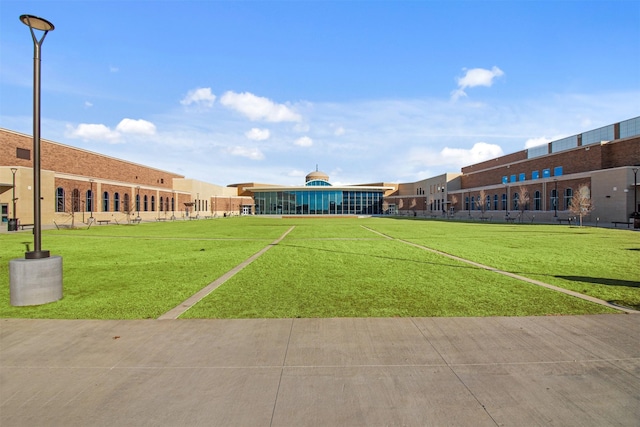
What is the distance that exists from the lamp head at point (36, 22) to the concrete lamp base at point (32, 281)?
15.8ft

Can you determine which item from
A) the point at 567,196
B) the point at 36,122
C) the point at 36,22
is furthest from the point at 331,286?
the point at 567,196

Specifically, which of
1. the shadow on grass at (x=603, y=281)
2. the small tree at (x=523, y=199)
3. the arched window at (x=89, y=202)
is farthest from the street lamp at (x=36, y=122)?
the small tree at (x=523, y=199)

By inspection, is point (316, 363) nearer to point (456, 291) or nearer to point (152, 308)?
point (152, 308)

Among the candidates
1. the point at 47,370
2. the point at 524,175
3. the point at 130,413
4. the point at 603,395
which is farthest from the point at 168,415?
the point at 524,175

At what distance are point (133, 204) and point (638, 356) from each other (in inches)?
2448

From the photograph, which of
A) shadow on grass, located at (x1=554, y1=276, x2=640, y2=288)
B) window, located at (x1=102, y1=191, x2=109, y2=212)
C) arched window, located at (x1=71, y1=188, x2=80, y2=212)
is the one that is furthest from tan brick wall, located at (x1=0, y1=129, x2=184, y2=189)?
shadow on grass, located at (x1=554, y1=276, x2=640, y2=288)

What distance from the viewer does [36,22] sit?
7270 mm

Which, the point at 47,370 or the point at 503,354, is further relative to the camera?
the point at 503,354

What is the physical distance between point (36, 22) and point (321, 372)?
8.84 metres

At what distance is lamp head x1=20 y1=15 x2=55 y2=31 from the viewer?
7.14 meters

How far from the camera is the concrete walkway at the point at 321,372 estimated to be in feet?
10.8

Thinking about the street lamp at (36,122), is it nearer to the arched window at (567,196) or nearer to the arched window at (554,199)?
the arched window at (567,196)

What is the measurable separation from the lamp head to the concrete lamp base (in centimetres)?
483

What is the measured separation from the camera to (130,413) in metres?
3.33
